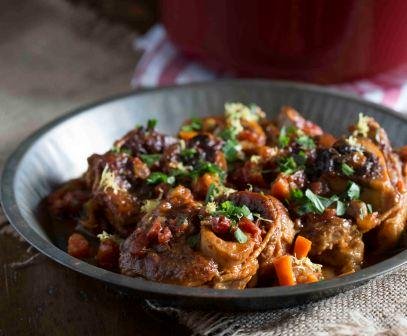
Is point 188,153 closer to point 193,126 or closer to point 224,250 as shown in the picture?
point 193,126

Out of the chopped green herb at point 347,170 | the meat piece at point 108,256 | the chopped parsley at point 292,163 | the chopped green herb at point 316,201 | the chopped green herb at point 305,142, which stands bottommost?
the meat piece at point 108,256

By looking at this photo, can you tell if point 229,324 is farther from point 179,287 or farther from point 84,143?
point 84,143

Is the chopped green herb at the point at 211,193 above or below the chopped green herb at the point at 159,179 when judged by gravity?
above

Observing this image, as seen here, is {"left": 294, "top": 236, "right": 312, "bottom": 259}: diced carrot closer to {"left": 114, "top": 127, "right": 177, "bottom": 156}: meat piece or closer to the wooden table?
the wooden table

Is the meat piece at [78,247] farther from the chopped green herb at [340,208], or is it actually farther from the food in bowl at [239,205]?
the chopped green herb at [340,208]

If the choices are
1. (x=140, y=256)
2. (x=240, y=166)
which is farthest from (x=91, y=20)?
(x=140, y=256)

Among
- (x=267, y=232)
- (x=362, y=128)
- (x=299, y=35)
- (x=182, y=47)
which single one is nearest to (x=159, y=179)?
(x=267, y=232)

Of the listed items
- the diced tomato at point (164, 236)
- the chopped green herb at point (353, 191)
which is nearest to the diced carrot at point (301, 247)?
the chopped green herb at point (353, 191)
